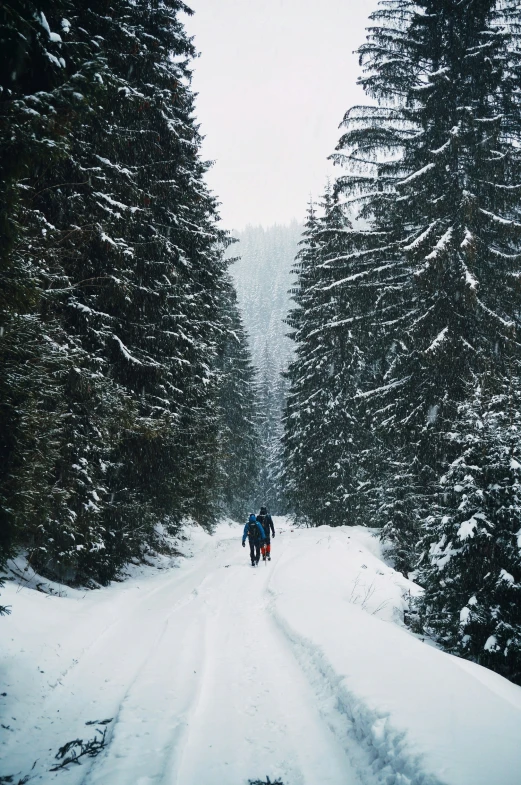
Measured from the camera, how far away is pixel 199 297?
13.7 meters

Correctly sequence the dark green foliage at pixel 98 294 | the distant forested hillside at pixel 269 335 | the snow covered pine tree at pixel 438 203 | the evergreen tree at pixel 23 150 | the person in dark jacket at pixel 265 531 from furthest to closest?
the distant forested hillside at pixel 269 335 → the person in dark jacket at pixel 265 531 → the snow covered pine tree at pixel 438 203 → the dark green foliage at pixel 98 294 → the evergreen tree at pixel 23 150

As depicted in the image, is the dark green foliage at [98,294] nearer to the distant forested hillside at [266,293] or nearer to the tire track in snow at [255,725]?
the tire track in snow at [255,725]

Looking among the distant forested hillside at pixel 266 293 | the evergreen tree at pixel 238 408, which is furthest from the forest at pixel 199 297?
the distant forested hillside at pixel 266 293

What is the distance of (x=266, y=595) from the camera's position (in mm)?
9188

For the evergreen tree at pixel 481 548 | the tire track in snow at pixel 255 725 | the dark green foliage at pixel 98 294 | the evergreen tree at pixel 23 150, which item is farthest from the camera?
the evergreen tree at pixel 481 548

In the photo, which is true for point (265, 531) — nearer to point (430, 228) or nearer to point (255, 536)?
point (255, 536)

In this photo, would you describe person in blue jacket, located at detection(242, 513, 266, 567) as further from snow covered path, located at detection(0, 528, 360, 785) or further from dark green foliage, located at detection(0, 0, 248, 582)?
snow covered path, located at detection(0, 528, 360, 785)

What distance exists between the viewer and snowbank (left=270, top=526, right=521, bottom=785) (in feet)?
10.1

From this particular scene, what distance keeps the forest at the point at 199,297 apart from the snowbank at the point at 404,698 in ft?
5.08

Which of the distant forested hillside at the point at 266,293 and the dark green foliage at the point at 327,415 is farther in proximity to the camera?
the distant forested hillside at the point at 266,293

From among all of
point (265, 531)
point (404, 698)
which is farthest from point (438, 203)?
point (404, 698)

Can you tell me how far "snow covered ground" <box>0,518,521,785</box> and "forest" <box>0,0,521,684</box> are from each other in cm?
158

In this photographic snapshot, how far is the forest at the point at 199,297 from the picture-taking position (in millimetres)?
4172

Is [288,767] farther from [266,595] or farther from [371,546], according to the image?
[371,546]
